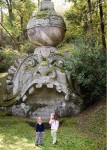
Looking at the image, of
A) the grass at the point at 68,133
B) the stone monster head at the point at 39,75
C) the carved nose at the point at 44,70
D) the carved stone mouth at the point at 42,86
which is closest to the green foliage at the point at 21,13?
the stone monster head at the point at 39,75

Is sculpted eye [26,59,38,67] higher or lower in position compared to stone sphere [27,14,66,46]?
lower

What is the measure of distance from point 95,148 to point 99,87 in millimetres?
4608

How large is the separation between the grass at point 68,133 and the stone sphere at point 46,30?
417 cm

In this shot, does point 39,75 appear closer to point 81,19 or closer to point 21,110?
point 21,110

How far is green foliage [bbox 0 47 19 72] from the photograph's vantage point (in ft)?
72.5

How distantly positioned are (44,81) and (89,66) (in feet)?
7.28

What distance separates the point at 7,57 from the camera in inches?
898

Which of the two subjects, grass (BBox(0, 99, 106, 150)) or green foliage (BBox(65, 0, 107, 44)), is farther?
green foliage (BBox(65, 0, 107, 44))

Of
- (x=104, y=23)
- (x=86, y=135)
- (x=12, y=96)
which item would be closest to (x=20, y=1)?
(x=104, y=23)

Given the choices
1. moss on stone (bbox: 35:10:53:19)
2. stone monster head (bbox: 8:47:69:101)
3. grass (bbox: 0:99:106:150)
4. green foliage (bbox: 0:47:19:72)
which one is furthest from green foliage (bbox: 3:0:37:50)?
grass (bbox: 0:99:106:150)

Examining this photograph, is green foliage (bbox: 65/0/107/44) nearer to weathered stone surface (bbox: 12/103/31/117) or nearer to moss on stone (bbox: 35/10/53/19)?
moss on stone (bbox: 35/10/53/19)

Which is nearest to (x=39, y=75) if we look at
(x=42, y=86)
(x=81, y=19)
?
A: (x=42, y=86)

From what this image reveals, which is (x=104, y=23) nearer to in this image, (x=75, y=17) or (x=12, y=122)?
(x=75, y=17)

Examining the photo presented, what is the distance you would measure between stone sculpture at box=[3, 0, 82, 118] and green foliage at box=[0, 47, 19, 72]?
558 cm
